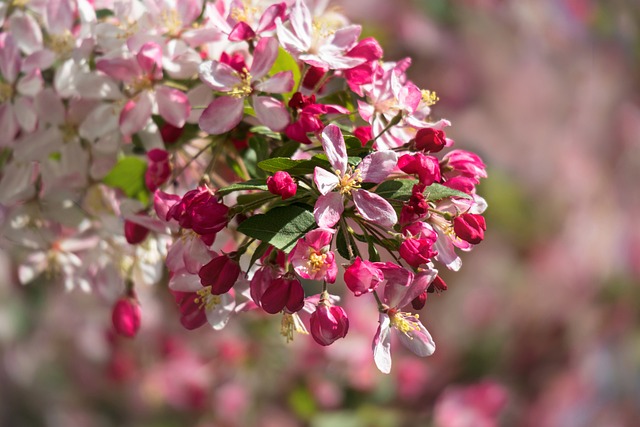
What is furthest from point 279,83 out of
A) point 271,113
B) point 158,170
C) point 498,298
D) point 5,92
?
point 498,298

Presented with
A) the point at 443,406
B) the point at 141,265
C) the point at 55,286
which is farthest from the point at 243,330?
the point at 141,265

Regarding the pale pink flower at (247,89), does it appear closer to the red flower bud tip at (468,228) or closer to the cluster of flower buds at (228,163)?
the cluster of flower buds at (228,163)

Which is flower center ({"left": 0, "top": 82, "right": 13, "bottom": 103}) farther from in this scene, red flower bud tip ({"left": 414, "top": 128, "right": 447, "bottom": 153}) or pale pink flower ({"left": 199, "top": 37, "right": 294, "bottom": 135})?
red flower bud tip ({"left": 414, "top": 128, "right": 447, "bottom": 153})

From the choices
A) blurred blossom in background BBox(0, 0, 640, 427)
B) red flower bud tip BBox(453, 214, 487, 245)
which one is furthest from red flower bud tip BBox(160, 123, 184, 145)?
blurred blossom in background BBox(0, 0, 640, 427)

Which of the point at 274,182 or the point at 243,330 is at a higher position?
the point at 274,182

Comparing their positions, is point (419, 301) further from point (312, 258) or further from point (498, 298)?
point (498, 298)

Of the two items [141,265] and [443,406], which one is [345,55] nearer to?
[141,265]
